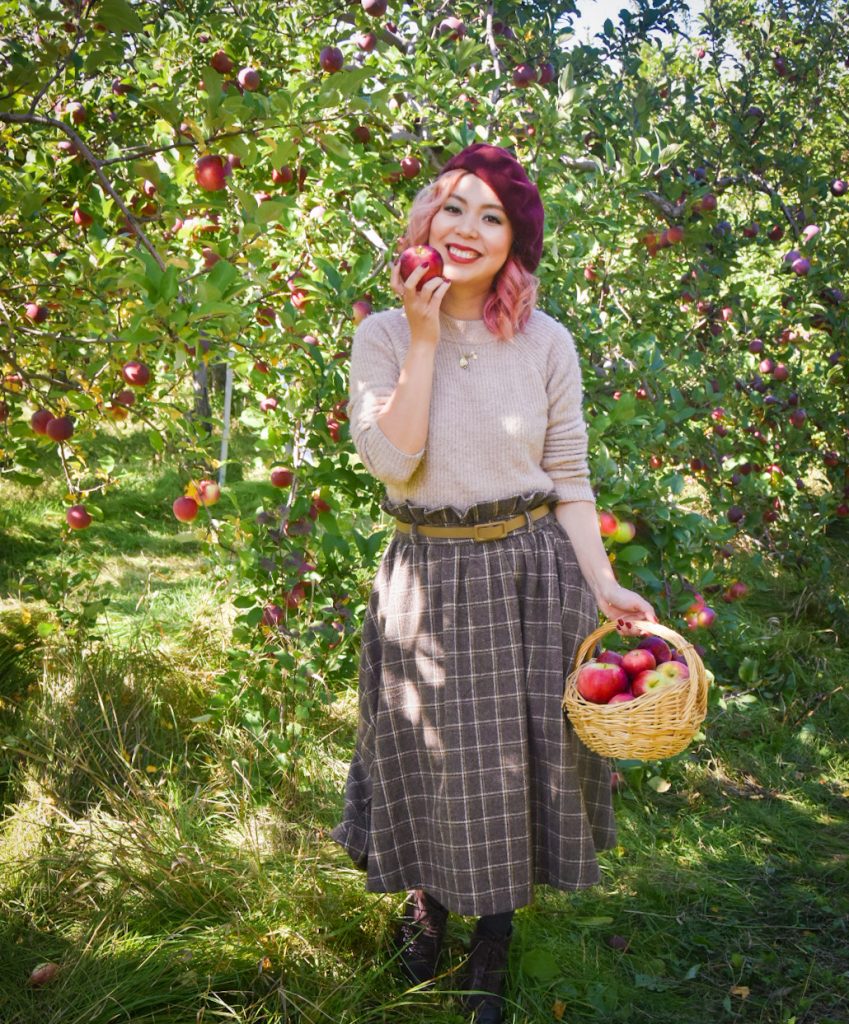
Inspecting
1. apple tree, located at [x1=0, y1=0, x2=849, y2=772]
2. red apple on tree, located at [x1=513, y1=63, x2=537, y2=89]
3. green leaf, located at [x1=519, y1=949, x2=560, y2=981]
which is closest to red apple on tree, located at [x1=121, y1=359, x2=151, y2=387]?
apple tree, located at [x1=0, y1=0, x2=849, y2=772]

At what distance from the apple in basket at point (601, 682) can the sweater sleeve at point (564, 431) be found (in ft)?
1.19

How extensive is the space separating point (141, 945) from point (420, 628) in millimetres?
809

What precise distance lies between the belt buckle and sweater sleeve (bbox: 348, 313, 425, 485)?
16cm

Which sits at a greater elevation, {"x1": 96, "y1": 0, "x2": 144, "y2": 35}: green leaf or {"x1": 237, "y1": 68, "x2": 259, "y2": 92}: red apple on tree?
{"x1": 237, "y1": 68, "x2": 259, "y2": 92}: red apple on tree

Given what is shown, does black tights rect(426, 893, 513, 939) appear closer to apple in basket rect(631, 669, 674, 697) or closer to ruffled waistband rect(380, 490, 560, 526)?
apple in basket rect(631, 669, 674, 697)

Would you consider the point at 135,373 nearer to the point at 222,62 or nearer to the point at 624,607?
the point at 624,607

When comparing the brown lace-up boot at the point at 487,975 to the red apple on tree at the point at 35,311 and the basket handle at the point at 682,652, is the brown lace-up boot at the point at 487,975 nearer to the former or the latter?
the basket handle at the point at 682,652

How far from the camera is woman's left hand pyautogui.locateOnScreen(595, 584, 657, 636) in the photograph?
1.76m

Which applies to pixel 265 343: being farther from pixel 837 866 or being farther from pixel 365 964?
pixel 837 866

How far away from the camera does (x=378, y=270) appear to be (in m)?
2.74

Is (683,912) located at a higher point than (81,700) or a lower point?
lower

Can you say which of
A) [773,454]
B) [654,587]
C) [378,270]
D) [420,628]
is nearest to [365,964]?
[420,628]

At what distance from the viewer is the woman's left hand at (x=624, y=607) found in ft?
5.78

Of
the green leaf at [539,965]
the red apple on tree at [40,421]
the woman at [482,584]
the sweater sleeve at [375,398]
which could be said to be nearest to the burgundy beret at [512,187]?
the woman at [482,584]
